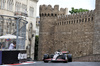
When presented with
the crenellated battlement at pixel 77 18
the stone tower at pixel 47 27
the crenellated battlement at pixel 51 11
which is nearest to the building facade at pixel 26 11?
the stone tower at pixel 47 27

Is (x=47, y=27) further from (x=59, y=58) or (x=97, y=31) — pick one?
(x=59, y=58)

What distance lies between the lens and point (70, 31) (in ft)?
171

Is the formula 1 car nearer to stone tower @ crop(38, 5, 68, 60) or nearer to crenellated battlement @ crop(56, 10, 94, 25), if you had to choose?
crenellated battlement @ crop(56, 10, 94, 25)

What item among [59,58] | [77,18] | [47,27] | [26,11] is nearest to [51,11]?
[47,27]

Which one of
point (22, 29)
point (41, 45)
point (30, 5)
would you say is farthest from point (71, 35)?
point (22, 29)

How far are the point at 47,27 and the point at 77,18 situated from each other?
8.58m

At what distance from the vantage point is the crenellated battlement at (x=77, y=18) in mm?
47500

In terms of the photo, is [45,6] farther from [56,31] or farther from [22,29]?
[22,29]

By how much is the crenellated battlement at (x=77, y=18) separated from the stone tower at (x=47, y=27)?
188 cm

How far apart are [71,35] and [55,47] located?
5.34 meters

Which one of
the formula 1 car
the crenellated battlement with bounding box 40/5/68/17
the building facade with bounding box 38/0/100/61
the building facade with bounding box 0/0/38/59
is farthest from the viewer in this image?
the crenellated battlement with bounding box 40/5/68/17

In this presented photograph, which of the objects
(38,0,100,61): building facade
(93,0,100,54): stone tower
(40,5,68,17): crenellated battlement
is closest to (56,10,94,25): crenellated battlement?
(38,0,100,61): building facade

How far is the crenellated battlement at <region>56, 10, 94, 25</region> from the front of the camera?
47.5 m

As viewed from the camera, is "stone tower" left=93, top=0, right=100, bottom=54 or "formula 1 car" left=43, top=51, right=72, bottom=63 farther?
"stone tower" left=93, top=0, right=100, bottom=54
